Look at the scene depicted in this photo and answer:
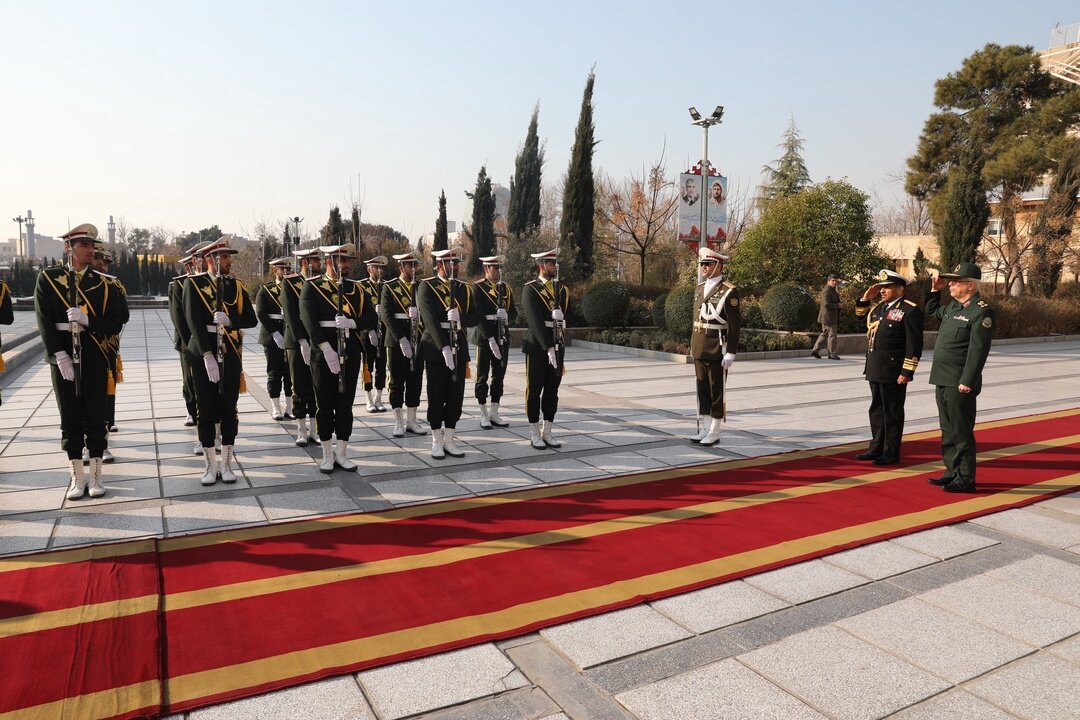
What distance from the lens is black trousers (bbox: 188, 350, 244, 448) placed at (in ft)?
18.9

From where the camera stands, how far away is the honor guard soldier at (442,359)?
667cm

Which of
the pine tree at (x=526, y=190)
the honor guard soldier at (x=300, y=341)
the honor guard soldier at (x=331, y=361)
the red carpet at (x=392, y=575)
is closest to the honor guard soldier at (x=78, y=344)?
the red carpet at (x=392, y=575)

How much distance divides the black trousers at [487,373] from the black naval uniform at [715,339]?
222cm

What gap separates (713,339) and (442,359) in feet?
9.07

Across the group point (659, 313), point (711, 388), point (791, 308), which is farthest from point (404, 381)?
point (791, 308)

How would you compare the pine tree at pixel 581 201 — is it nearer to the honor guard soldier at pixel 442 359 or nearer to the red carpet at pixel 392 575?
the honor guard soldier at pixel 442 359

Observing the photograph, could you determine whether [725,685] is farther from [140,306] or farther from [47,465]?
[140,306]

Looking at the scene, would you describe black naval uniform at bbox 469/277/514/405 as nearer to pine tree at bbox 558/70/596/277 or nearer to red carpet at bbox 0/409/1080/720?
red carpet at bbox 0/409/1080/720

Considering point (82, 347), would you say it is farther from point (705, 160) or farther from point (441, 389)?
point (705, 160)

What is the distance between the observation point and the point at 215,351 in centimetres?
584

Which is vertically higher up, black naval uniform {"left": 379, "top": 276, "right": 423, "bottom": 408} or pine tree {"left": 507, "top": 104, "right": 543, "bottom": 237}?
pine tree {"left": 507, "top": 104, "right": 543, "bottom": 237}

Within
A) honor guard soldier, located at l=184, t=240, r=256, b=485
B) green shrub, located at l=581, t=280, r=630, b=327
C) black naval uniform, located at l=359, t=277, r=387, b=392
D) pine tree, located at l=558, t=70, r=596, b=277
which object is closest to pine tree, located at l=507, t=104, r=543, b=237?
pine tree, located at l=558, t=70, r=596, b=277

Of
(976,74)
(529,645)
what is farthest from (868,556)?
(976,74)

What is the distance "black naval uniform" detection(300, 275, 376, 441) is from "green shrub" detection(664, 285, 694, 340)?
11.1 m
